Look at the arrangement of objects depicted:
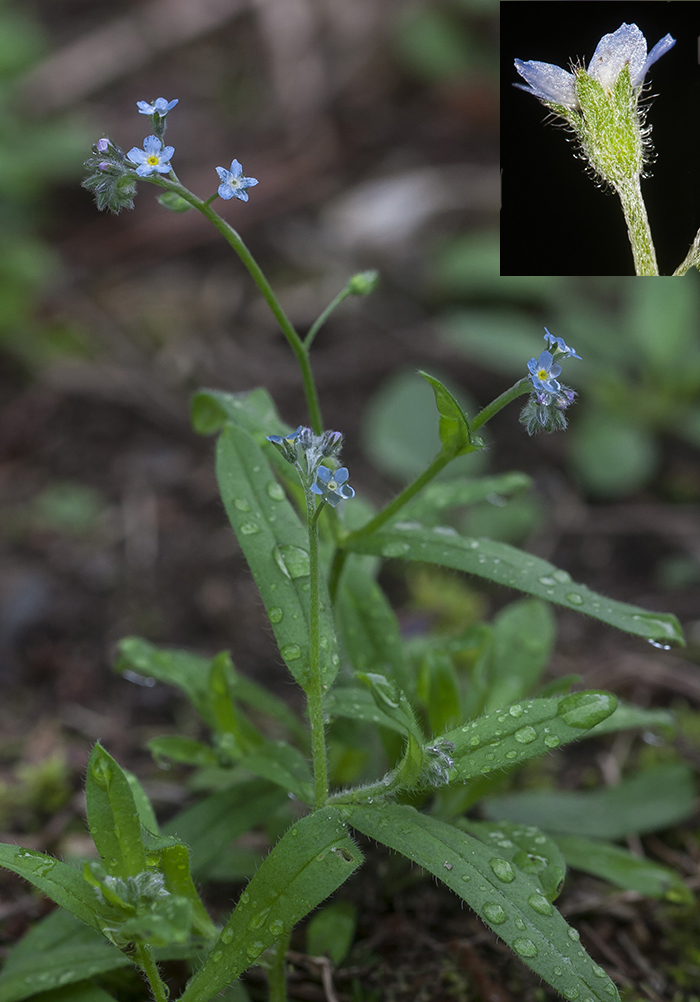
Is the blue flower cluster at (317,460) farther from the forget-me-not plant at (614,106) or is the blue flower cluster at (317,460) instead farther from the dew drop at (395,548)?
the forget-me-not plant at (614,106)

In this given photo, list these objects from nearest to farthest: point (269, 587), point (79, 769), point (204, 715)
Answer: point (269, 587)
point (204, 715)
point (79, 769)

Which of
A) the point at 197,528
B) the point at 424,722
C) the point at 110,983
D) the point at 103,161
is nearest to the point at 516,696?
the point at 424,722

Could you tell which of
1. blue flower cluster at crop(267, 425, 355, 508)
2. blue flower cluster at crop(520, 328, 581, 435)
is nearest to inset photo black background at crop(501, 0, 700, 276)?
blue flower cluster at crop(520, 328, 581, 435)

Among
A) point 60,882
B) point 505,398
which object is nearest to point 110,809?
point 60,882

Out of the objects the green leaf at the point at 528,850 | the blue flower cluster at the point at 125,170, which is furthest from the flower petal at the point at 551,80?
A: the green leaf at the point at 528,850

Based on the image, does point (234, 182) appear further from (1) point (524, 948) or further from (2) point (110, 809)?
(1) point (524, 948)

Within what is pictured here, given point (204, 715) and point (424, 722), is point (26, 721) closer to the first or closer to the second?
point (204, 715)
